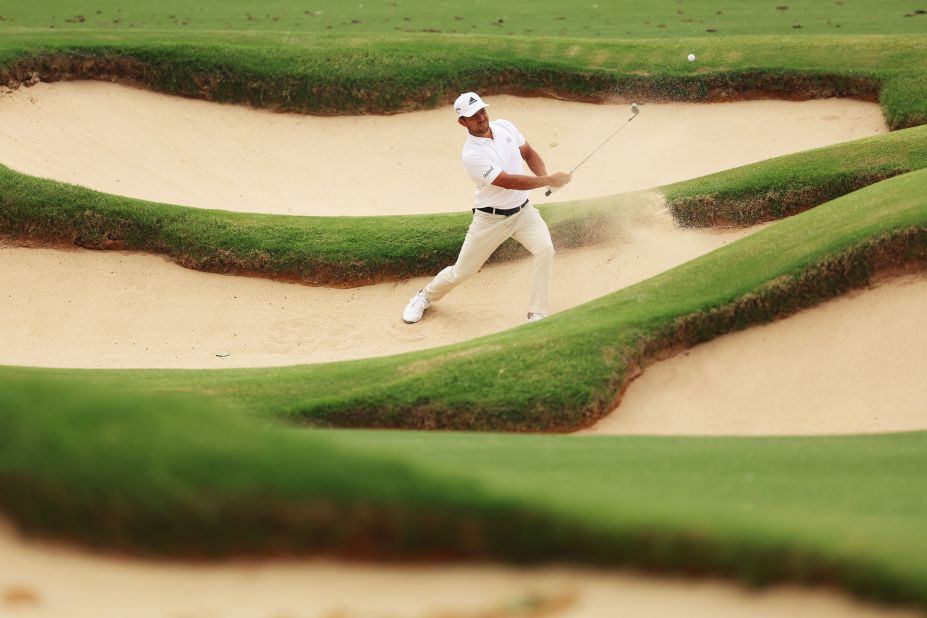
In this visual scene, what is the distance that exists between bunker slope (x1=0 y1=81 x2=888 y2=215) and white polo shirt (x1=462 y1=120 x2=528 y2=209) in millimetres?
3703

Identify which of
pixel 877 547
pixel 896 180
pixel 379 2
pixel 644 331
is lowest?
pixel 877 547

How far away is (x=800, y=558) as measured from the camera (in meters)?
5.37

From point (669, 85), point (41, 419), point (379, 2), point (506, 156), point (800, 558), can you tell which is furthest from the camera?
point (379, 2)

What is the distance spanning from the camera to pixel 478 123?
11.9m

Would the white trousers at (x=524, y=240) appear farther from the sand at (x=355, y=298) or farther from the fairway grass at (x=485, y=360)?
the fairway grass at (x=485, y=360)

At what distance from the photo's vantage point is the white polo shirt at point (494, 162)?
1184 cm

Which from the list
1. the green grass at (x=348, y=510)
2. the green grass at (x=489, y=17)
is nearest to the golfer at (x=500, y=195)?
the green grass at (x=348, y=510)

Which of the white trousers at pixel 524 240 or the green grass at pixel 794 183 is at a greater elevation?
the green grass at pixel 794 183

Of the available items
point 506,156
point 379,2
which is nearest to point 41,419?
point 506,156

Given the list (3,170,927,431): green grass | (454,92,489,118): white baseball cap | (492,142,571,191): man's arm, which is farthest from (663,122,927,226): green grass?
(454,92,489,118): white baseball cap

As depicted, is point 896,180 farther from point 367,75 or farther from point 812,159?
point 367,75

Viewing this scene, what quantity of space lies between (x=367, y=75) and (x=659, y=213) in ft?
20.3

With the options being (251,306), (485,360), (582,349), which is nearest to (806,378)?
(582,349)

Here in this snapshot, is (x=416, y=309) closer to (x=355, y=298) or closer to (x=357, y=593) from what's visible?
(x=355, y=298)
